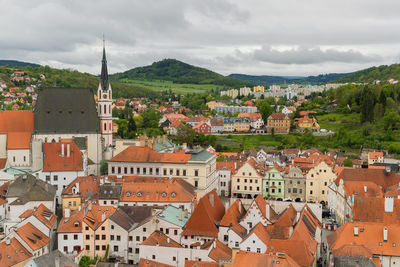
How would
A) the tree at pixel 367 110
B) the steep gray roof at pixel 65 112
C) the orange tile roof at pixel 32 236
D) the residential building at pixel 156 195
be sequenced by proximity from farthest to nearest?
1. the tree at pixel 367 110
2. the steep gray roof at pixel 65 112
3. the residential building at pixel 156 195
4. the orange tile roof at pixel 32 236

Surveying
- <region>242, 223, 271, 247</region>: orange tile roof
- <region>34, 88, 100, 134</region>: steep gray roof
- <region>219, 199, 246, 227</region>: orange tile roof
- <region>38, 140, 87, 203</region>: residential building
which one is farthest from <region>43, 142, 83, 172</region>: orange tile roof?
<region>242, 223, 271, 247</region>: orange tile roof

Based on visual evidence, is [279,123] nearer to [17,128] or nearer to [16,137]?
[17,128]

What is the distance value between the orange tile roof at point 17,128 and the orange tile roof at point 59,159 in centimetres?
473

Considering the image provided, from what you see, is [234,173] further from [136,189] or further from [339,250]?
[339,250]

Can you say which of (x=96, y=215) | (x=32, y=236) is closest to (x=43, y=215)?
(x=32, y=236)

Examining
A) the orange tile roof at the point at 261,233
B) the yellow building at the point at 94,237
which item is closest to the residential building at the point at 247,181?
the orange tile roof at the point at 261,233

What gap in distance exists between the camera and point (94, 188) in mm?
56781

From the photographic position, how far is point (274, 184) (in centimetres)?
7012

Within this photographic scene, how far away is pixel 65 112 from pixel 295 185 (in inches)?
1488

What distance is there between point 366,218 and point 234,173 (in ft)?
92.1

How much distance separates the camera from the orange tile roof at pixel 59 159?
205 feet

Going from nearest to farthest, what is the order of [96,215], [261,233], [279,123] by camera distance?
1. [261,233]
2. [96,215]
3. [279,123]

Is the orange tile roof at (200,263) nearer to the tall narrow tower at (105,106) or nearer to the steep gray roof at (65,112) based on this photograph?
the steep gray roof at (65,112)

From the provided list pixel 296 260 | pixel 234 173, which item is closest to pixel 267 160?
pixel 234 173
